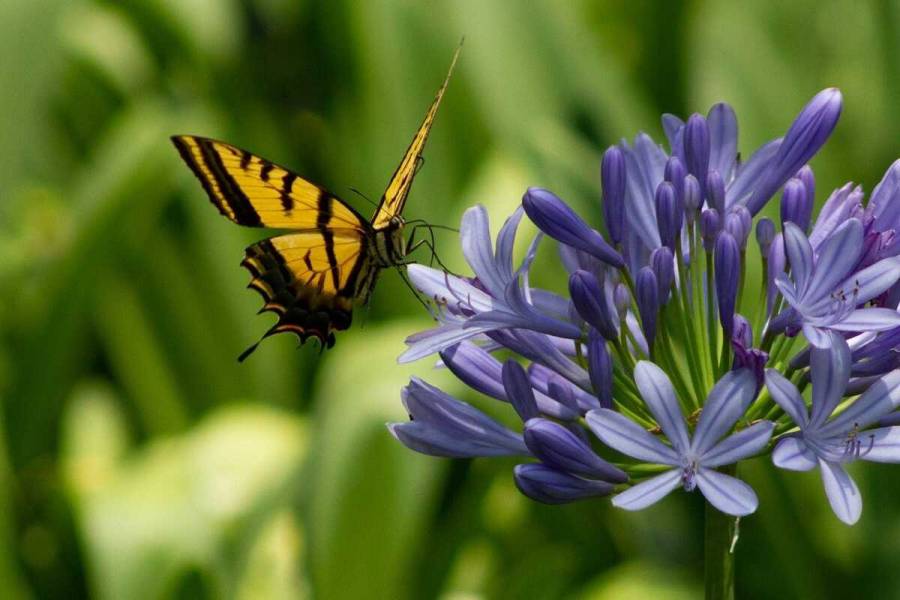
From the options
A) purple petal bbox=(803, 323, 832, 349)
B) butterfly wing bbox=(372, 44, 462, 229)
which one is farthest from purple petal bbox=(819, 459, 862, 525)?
butterfly wing bbox=(372, 44, 462, 229)

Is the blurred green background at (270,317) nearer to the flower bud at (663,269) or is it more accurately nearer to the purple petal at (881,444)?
the flower bud at (663,269)

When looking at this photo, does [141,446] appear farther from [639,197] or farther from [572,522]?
[639,197]

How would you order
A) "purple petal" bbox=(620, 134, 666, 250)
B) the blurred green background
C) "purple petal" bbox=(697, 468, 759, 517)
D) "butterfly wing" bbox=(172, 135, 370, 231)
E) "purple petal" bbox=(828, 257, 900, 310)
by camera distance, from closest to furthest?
"purple petal" bbox=(697, 468, 759, 517), "purple petal" bbox=(828, 257, 900, 310), "purple petal" bbox=(620, 134, 666, 250), "butterfly wing" bbox=(172, 135, 370, 231), the blurred green background

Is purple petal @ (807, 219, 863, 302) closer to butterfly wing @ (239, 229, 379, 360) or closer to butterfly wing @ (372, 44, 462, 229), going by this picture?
butterfly wing @ (372, 44, 462, 229)

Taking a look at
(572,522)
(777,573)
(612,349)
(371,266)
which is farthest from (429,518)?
(612,349)

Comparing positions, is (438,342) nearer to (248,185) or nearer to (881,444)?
(881,444)
